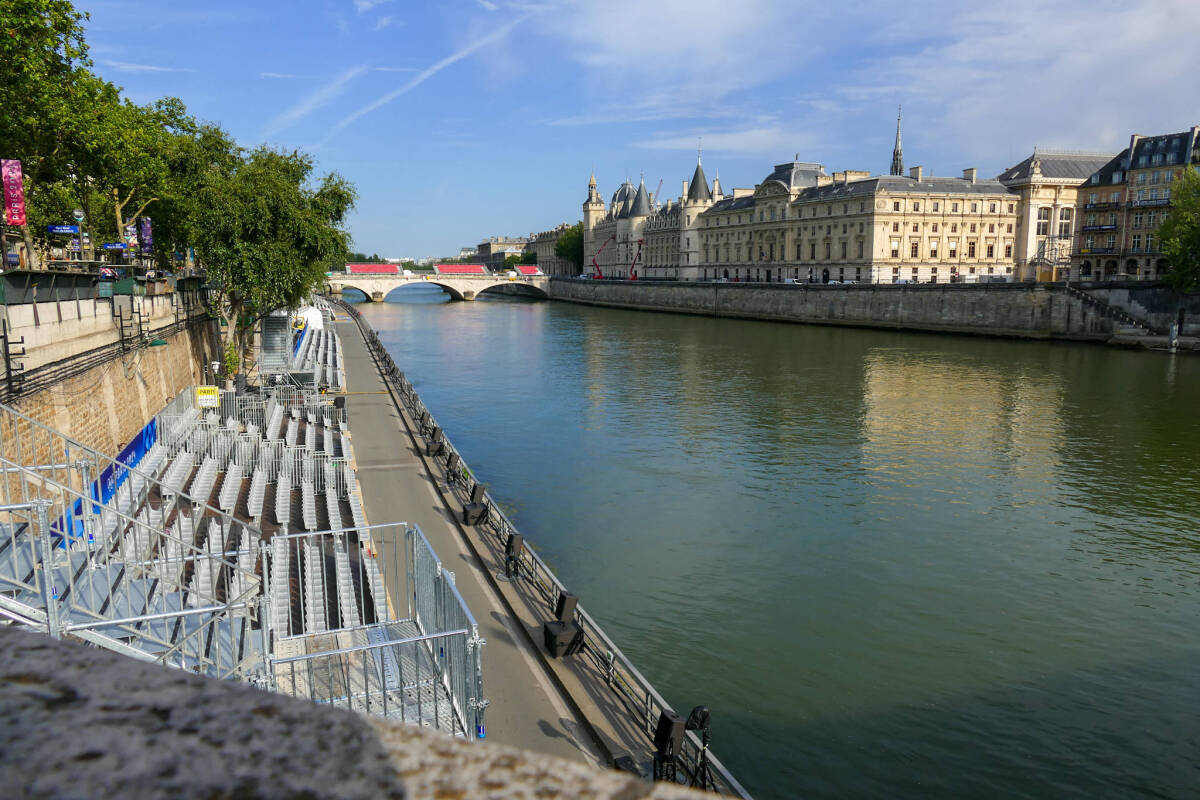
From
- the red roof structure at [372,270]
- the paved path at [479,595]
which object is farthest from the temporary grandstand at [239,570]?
the red roof structure at [372,270]

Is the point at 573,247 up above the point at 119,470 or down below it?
above

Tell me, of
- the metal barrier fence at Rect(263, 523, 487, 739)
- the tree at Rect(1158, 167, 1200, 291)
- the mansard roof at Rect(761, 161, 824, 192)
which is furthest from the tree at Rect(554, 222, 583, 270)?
the metal barrier fence at Rect(263, 523, 487, 739)

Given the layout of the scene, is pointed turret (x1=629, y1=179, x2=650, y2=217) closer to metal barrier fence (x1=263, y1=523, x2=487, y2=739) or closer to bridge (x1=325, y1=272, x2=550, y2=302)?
bridge (x1=325, y1=272, x2=550, y2=302)

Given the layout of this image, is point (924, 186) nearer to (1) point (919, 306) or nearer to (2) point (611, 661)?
(1) point (919, 306)

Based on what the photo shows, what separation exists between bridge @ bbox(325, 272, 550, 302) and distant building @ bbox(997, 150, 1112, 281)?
71809 mm

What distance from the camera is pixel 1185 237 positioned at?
54.4 metres

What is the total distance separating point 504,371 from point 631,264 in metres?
106

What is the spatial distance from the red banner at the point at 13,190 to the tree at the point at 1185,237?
6169 cm

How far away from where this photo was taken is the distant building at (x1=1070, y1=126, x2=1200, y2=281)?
73.4m

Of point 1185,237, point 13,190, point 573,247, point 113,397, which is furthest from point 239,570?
point 573,247

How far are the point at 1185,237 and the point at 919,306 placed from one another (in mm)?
19889

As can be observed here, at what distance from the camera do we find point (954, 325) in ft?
222

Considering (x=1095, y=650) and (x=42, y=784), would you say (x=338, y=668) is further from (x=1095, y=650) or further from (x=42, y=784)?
(x=1095, y=650)

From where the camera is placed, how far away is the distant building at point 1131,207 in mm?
→ 73375
